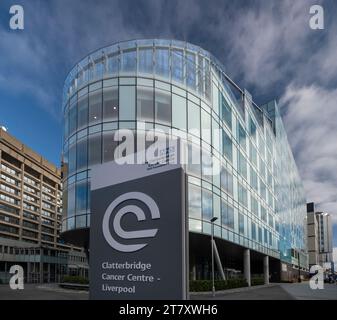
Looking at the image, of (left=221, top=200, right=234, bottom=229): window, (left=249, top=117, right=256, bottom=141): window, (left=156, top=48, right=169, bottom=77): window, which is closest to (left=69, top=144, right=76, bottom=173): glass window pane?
(left=156, top=48, right=169, bottom=77): window

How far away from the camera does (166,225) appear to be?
962 centimetres

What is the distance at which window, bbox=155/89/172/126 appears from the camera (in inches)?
1330

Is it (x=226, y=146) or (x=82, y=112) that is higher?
(x=82, y=112)

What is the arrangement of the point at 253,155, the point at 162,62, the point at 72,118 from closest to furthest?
the point at 162,62, the point at 72,118, the point at 253,155

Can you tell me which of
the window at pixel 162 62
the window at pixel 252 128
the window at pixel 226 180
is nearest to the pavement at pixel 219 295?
the window at pixel 226 180

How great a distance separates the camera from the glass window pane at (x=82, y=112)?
35425mm

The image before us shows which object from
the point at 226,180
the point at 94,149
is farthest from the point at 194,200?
the point at 94,149

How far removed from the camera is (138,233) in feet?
33.6

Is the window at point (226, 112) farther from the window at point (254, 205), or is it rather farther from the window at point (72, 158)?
the window at point (72, 158)

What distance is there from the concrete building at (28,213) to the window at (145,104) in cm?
6173

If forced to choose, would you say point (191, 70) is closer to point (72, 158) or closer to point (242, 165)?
point (72, 158)

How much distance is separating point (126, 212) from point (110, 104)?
2462cm

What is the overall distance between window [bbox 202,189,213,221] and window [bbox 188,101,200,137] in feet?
17.8
